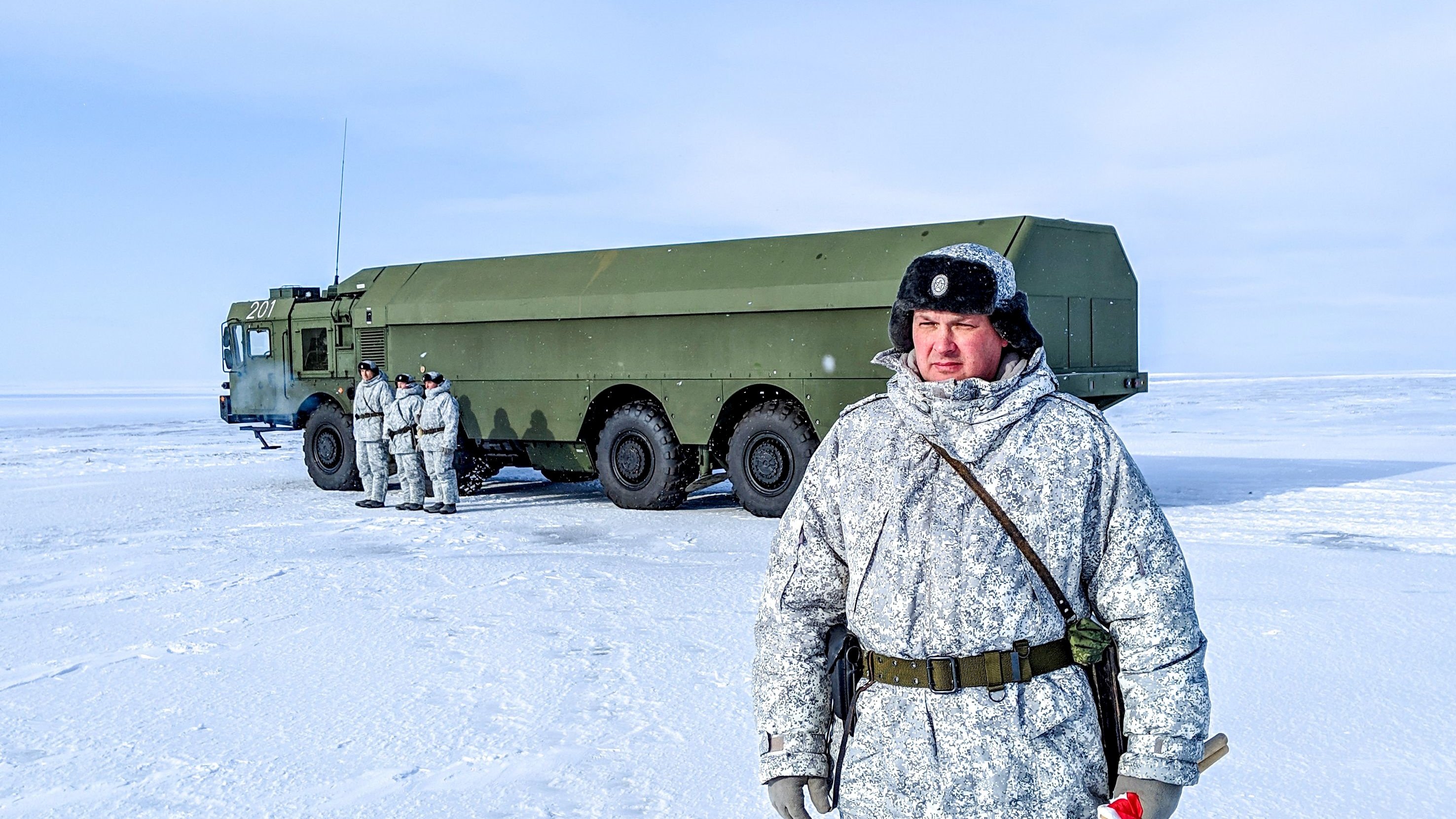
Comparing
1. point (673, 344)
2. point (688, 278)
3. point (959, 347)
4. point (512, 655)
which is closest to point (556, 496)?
point (673, 344)

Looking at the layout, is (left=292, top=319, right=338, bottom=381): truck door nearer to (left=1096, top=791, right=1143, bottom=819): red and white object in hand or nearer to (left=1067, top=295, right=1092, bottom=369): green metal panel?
(left=1067, top=295, right=1092, bottom=369): green metal panel

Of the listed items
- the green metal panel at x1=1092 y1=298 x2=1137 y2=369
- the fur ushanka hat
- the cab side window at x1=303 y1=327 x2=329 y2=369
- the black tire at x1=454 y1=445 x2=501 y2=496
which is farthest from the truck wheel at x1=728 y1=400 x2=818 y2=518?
the fur ushanka hat

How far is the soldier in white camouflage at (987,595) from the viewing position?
221cm

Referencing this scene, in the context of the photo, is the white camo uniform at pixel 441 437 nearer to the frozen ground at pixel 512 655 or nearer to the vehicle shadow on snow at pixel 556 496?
the frozen ground at pixel 512 655

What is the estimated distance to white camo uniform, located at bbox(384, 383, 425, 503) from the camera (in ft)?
41.5

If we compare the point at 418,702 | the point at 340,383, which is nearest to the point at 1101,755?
the point at 418,702

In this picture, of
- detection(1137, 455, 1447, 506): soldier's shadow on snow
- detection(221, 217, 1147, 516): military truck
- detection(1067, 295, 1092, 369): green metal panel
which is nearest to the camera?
detection(221, 217, 1147, 516): military truck

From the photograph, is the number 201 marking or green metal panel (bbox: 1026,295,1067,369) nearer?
green metal panel (bbox: 1026,295,1067,369)

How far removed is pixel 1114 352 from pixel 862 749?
9984 millimetres

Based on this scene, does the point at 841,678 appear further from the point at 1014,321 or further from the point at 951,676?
the point at 1014,321

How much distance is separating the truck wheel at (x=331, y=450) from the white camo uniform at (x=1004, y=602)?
13.0 meters

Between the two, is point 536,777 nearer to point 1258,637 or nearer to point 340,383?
point 1258,637

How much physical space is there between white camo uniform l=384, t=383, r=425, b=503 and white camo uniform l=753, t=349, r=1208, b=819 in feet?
35.2

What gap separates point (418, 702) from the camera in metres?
5.41
